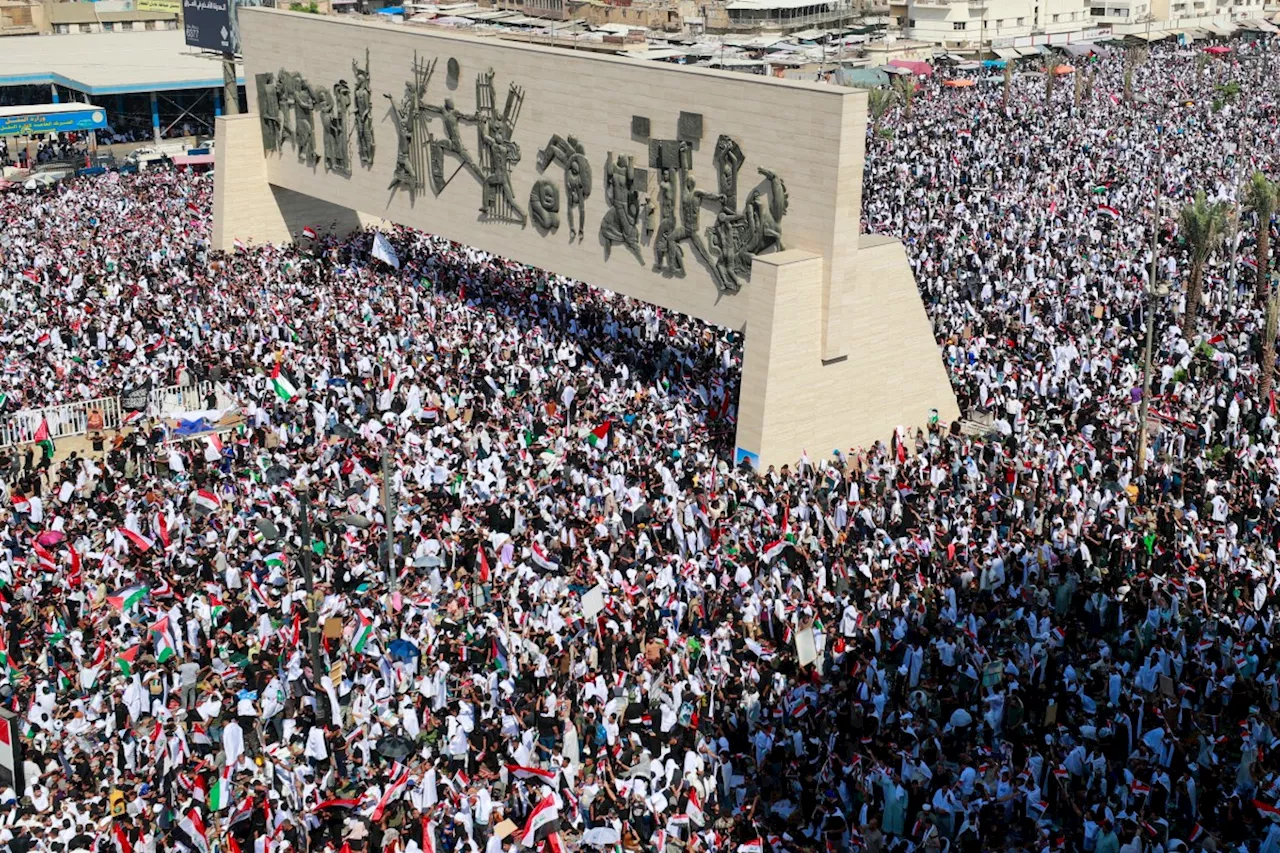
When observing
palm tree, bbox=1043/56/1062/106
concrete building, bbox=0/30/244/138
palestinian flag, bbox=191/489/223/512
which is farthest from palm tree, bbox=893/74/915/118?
palestinian flag, bbox=191/489/223/512

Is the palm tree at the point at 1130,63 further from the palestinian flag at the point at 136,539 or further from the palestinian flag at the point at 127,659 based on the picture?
the palestinian flag at the point at 127,659

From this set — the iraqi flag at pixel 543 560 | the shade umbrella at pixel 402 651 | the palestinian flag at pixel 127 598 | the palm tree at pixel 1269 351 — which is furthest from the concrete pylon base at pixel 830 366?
the palestinian flag at pixel 127 598

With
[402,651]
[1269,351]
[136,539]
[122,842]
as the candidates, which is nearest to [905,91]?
[1269,351]

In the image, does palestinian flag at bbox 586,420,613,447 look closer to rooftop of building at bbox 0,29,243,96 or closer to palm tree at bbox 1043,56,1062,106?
rooftop of building at bbox 0,29,243,96

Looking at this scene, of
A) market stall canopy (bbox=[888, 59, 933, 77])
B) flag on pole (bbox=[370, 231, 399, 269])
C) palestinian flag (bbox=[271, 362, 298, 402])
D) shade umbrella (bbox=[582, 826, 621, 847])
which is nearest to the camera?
shade umbrella (bbox=[582, 826, 621, 847])

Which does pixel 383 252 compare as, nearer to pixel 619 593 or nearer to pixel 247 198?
pixel 247 198

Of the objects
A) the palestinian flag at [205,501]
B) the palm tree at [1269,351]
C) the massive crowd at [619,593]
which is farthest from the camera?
the palm tree at [1269,351]

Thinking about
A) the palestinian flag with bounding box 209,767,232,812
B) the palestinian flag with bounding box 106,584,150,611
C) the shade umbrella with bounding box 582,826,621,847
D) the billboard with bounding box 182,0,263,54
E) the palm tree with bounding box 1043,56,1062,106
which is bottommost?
the palestinian flag with bounding box 209,767,232,812
